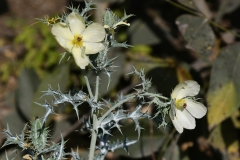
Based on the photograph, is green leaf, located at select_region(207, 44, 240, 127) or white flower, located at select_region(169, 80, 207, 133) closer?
white flower, located at select_region(169, 80, 207, 133)

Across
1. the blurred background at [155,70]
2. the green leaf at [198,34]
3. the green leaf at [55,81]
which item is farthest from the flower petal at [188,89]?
the green leaf at [55,81]

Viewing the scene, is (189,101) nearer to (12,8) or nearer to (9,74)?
(9,74)

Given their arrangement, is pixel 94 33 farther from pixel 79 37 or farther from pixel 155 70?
pixel 155 70

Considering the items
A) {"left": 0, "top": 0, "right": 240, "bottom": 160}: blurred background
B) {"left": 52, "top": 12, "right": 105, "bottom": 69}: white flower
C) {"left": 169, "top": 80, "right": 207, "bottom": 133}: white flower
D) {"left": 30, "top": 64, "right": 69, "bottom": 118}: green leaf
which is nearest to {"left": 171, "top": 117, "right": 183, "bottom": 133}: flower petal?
{"left": 169, "top": 80, "right": 207, "bottom": 133}: white flower

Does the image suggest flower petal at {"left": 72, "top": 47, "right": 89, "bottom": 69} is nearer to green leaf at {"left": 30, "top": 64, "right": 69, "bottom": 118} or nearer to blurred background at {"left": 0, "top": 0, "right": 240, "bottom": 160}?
blurred background at {"left": 0, "top": 0, "right": 240, "bottom": 160}

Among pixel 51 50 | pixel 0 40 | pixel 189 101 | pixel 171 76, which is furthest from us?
pixel 0 40

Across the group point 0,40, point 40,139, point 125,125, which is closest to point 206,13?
point 125,125
